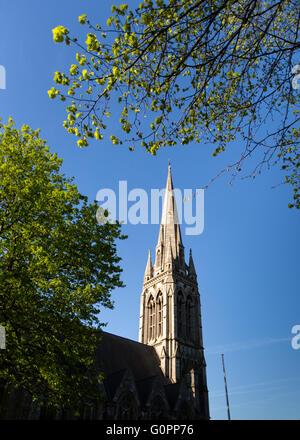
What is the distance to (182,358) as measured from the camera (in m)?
38.2

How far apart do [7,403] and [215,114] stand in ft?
68.4

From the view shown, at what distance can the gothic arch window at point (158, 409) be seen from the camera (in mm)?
29427

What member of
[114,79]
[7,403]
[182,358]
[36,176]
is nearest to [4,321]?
[36,176]

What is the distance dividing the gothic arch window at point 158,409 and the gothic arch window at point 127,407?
7.83 ft

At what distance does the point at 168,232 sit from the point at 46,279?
39728 millimetres

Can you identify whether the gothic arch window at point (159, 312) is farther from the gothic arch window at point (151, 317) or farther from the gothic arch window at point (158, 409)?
the gothic arch window at point (158, 409)

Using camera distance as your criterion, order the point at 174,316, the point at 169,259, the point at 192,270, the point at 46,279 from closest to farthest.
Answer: the point at 46,279, the point at 174,316, the point at 169,259, the point at 192,270

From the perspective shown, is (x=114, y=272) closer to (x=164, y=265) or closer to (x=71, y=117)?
(x=71, y=117)

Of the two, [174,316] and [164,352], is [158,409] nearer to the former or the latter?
[164,352]

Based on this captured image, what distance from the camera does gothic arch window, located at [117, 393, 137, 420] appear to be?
27020mm

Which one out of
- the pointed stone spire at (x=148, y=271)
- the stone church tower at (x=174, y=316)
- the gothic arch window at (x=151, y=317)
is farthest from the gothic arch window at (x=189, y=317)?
the pointed stone spire at (x=148, y=271)

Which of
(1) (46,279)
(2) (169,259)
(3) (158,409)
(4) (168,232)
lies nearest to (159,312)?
(2) (169,259)

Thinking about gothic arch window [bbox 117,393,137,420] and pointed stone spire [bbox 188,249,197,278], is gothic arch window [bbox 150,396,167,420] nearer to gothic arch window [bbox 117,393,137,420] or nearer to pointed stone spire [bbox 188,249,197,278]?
gothic arch window [bbox 117,393,137,420]

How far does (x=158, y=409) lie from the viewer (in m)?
30.1
